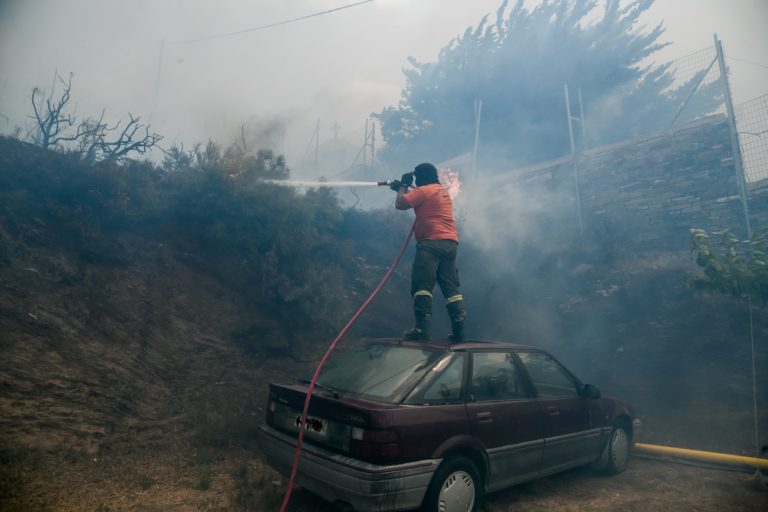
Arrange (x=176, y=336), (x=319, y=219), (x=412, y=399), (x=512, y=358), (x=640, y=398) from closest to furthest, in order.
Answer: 1. (x=412, y=399)
2. (x=512, y=358)
3. (x=176, y=336)
4. (x=640, y=398)
5. (x=319, y=219)

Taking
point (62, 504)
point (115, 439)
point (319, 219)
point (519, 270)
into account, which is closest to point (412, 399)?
point (62, 504)

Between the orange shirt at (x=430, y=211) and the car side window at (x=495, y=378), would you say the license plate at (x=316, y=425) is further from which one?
the orange shirt at (x=430, y=211)

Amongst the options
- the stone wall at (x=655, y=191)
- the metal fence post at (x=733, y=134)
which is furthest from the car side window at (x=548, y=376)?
the stone wall at (x=655, y=191)

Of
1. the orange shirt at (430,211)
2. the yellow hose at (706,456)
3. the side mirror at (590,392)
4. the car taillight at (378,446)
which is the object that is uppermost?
the orange shirt at (430,211)

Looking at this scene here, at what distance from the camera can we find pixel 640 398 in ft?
23.1

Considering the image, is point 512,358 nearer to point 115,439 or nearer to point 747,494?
point 747,494

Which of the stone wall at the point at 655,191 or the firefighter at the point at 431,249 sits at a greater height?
the stone wall at the point at 655,191

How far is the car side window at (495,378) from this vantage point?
142 inches

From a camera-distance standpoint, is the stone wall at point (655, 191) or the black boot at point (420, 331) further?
the stone wall at point (655, 191)

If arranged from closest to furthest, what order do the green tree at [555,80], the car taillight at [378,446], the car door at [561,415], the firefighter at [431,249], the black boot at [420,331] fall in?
the car taillight at [378,446] → the car door at [561,415] → the black boot at [420,331] → the firefighter at [431,249] → the green tree at [555,80]

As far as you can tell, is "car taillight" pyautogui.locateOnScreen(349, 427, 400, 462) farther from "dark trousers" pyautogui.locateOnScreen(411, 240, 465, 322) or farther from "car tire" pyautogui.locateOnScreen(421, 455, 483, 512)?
"dark trousers" pyautogui.locateOnScreen(411, 240, 465, 322)

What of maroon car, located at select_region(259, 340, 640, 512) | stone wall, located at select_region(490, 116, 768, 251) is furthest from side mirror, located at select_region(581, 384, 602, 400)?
stone wall, located at select_region(490, 116, 768, 251)

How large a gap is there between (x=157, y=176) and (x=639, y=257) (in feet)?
36.4

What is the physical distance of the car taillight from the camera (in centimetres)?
278
